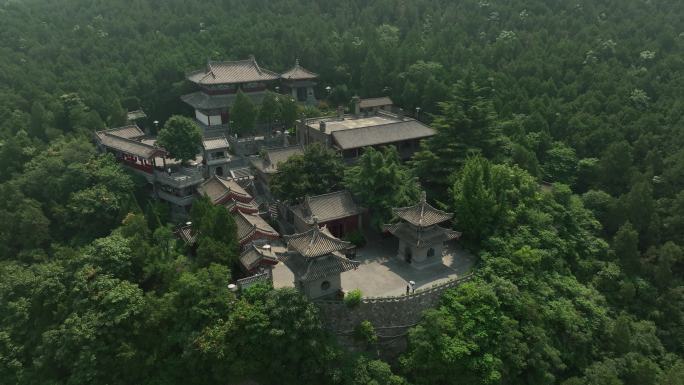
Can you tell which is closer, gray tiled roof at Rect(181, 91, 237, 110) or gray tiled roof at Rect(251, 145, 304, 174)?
gray tiled roof at Rect(251, 145, 304, 174)

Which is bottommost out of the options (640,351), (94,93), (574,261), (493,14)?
(640,351)

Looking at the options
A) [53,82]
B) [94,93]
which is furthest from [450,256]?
[53,82]

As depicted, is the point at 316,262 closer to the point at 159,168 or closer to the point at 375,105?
the point at 159,168

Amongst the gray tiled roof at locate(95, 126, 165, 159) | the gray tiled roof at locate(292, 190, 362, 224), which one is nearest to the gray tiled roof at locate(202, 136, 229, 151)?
the gray tiled roof at locate(95, 126, 165, 159)

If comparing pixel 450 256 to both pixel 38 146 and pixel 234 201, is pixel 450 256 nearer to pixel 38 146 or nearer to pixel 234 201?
pixel 234 201

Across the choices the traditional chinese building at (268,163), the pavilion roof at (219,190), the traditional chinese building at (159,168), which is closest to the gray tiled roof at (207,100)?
the traditional chinese building at (159,168)

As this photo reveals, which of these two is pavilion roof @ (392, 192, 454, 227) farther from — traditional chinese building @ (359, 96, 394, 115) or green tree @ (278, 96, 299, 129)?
traditional chinese building @ (359, 96, 394, 115)
